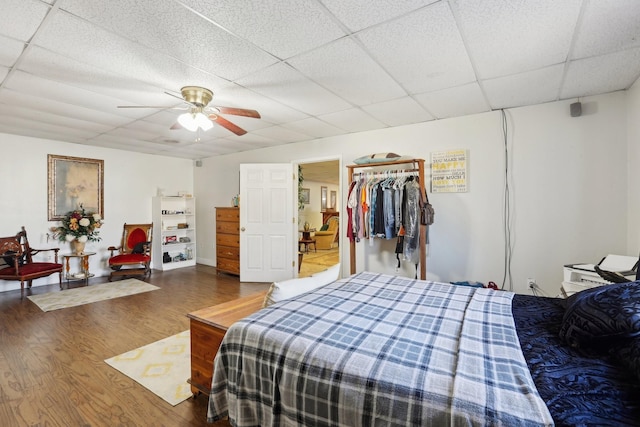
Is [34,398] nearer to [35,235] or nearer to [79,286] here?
[79,286]

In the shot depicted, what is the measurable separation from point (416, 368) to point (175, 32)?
228cm

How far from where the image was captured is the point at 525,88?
2760mm

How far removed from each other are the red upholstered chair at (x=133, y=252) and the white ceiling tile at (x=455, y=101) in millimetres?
5213

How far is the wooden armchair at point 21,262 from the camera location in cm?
402

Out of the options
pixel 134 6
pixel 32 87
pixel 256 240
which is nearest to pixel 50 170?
pixel 32 87

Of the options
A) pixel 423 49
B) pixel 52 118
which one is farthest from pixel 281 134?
pixel 52 118

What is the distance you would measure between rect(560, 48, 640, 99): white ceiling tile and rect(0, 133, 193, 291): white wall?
260 inches

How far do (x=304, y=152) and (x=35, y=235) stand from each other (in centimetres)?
455

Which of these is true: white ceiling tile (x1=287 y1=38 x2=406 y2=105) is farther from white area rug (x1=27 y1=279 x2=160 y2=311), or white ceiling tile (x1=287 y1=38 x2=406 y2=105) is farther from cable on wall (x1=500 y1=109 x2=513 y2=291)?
white area rug (x1=27 y1=279 x2=160 y2=311)

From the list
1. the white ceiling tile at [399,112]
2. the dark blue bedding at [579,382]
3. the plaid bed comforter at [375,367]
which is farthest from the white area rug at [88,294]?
the dark blue bedding at [579,382]

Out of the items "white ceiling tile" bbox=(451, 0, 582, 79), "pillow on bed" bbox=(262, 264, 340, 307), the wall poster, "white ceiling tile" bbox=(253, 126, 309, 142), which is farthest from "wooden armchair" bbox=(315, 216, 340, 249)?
"white ceiling tile" bbox=(451, 0, 582, 79)

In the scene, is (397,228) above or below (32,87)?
below

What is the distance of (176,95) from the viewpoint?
288cm

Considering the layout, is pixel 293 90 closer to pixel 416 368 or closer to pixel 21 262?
pixel 416 368
